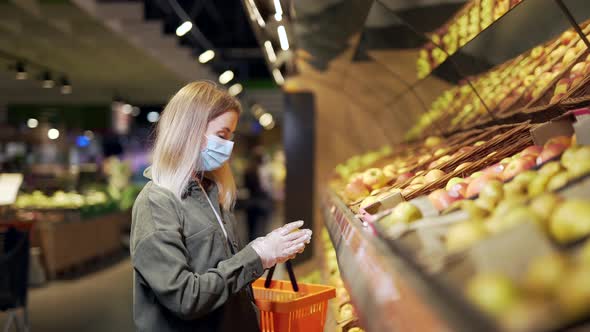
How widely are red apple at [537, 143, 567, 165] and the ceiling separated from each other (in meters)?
7.30

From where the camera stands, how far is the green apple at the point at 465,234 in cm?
131

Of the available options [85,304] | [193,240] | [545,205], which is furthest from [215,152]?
[85,304]

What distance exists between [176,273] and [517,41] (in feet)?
6.80

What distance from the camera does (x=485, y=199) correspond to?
1.77 m

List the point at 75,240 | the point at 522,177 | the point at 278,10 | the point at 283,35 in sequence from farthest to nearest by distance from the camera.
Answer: the point at 75,240, the point at 283,35, the point at 278,10, the point at 522,177

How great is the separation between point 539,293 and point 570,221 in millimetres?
254

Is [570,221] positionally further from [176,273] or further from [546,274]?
[176,273]

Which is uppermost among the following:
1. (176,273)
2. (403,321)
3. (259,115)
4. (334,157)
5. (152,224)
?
(259,115)

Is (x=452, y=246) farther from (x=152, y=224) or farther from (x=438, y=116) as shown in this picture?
(x=438, y=116)

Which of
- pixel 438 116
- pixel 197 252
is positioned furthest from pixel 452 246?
pixel 438 116

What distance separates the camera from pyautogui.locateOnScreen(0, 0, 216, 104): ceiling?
8945 mm

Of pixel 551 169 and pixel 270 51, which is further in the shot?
pixel 270 51

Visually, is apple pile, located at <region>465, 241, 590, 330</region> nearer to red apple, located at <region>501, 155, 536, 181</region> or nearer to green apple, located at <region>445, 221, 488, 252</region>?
green apple, located at <region>445, 221, 488, 252</region>

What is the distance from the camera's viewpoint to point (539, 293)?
1001 mm
